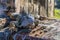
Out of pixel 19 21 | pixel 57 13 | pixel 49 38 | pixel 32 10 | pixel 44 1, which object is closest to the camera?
pixel 49 38

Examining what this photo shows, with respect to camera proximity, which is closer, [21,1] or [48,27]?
[48,27]

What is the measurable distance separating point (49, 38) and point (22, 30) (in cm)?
57

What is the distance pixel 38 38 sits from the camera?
237cm

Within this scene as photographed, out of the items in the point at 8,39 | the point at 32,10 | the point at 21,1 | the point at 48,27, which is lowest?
the point at 8,39

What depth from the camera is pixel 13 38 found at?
2.61m

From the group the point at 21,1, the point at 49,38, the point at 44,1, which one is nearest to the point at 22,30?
the point at 49,38

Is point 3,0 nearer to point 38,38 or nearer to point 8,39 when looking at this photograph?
point 8,39

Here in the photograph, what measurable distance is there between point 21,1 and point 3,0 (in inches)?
15.1

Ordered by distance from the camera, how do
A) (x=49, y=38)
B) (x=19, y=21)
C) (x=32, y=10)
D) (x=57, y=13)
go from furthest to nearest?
(x=57, y=13), (x=32, y=10), (x=19, y=21), (x=49, y=38)

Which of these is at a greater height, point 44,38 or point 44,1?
point 44,1

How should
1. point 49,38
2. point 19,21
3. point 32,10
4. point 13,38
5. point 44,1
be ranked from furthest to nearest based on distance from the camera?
point 44,1
point 32,10
point 19,21
point 13,38
point 49,38

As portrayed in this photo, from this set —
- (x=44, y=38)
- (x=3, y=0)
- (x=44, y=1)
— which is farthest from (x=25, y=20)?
(x=44, y=1)

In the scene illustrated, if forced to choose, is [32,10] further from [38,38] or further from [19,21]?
[38,38]

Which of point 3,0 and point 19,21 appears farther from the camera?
point 3,0
